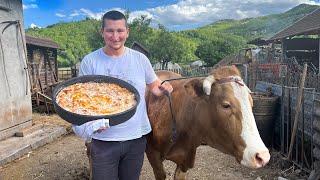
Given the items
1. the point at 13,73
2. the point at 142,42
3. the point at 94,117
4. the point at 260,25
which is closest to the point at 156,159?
the point at 94,117

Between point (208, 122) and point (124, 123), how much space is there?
0.79m

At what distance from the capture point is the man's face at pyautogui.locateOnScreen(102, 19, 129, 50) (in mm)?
3156

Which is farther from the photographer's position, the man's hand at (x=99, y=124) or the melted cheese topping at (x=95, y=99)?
the melted cheese topping at (x=95, y=99)

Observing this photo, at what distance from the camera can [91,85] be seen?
3.24 meters

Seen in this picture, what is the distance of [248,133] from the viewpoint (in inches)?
115

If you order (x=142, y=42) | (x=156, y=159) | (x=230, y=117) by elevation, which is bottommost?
(x=156, y=159)

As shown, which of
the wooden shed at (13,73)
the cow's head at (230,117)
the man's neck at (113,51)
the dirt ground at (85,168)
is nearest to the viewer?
the cow's head at (230,117)

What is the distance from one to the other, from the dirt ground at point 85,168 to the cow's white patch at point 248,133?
→ 9.87ft

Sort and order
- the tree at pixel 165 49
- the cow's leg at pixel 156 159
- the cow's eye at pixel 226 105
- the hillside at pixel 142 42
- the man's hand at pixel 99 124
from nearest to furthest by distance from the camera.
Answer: the man's hand at pixel 99 124 → the cow's eye at pixel 226 105 → the cow's leg at pixel 156 159 → the hillside at pixel 142 42 → the tree at pixel 165 49

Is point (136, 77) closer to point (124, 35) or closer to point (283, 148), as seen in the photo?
point (124, 35)

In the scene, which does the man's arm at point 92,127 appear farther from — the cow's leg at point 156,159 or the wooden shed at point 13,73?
the wooden shed at point 13,73

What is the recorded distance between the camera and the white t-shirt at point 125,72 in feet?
10.3

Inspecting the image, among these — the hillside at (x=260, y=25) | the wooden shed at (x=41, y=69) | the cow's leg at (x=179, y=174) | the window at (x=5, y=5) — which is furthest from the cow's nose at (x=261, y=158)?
the hillside at (x=260, y=25)

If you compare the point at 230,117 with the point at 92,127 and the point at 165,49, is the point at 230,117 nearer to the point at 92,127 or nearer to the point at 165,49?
the point at 92,127
